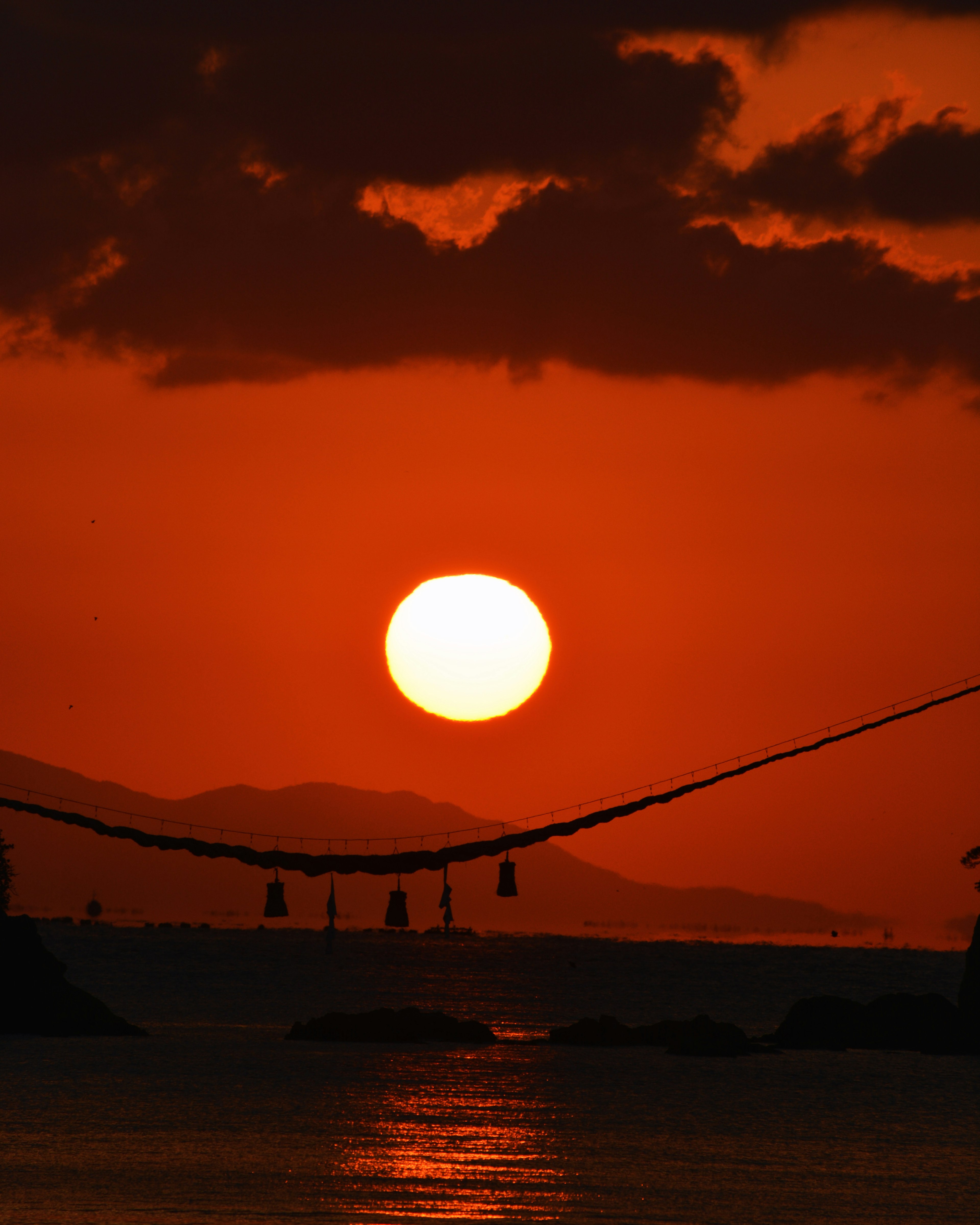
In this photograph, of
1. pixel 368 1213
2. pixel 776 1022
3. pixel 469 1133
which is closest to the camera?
pixel 368 1213

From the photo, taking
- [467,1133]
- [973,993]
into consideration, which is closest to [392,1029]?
[973,993]

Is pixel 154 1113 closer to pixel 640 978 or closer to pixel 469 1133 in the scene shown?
pixel 469 1133

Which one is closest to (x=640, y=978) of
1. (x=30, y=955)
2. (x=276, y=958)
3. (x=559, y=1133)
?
(x=276, y=958)

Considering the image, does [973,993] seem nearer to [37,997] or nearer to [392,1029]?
[392,1029]

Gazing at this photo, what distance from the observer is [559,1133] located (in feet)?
111

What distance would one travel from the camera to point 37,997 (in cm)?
5059

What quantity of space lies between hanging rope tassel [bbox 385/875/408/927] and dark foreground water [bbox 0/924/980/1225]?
14.2ft

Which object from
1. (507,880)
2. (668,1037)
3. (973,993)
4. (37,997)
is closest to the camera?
(507,880)

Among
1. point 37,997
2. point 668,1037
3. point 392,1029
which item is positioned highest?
point 37,997

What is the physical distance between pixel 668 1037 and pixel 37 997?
74.2ft

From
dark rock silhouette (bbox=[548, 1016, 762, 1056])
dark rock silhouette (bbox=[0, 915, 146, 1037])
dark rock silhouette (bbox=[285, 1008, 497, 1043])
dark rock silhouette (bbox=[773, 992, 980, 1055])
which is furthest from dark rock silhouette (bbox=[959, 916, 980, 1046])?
dark rock silhouette (bbox=[0, 915, 146, 1037])

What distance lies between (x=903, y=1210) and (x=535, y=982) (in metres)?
110

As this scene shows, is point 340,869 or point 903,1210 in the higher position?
point 340,869

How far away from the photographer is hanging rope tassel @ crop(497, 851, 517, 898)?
2734cm
